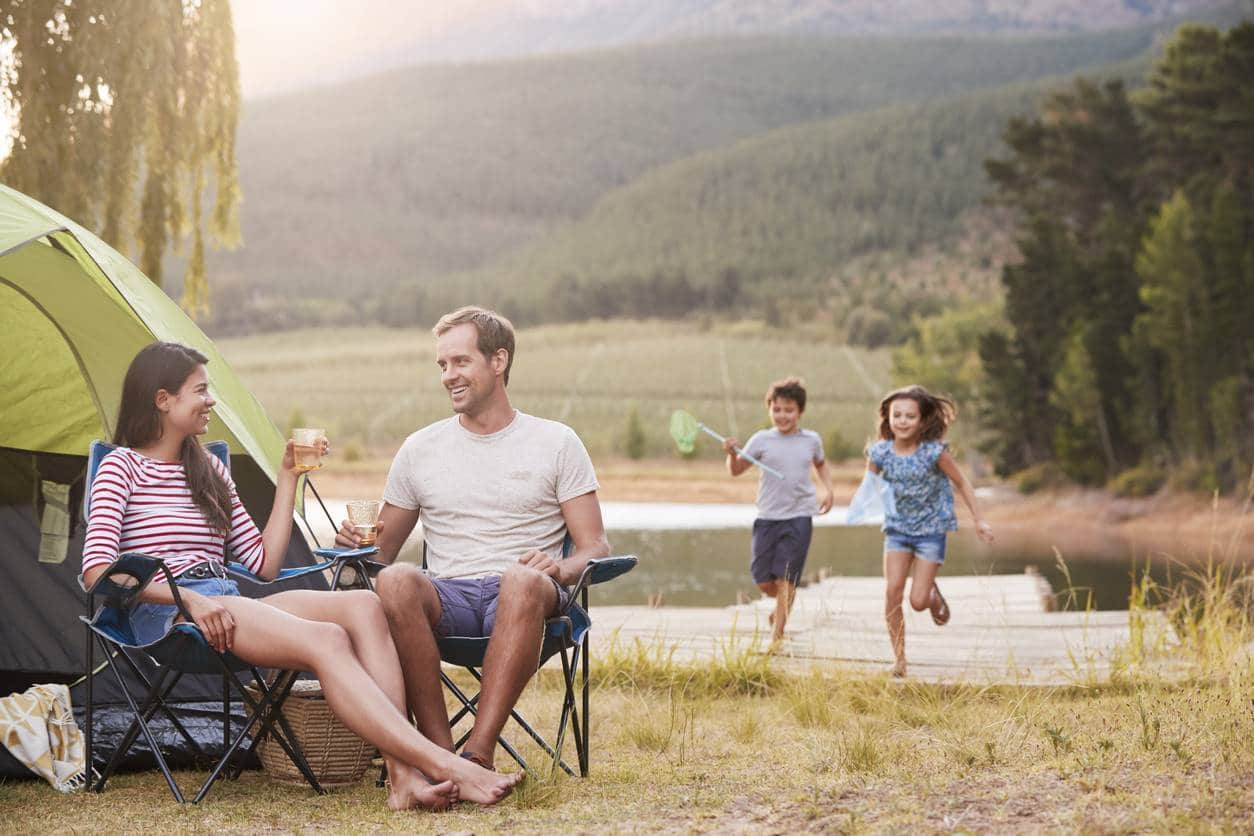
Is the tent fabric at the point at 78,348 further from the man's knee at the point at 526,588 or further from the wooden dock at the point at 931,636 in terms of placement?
the wooden dock at the point at 931,636

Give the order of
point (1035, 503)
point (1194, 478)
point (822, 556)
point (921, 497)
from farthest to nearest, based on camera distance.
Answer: point (1035, 503) → point (1194, 478) → point (822, 556) → point (921, 497)

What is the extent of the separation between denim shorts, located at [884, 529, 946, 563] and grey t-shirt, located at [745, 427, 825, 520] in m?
0.71

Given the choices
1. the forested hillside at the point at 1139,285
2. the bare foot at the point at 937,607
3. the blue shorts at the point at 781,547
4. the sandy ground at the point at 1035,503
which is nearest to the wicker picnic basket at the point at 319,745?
the bare foot at the point at 937,607

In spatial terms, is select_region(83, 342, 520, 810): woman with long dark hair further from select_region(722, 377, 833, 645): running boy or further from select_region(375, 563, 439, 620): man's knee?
select_region(722, 377, 833, 645): running boy

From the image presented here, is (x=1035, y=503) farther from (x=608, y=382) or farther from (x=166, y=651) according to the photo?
(x=608, y=382)

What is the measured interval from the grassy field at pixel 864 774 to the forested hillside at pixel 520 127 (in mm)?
102194

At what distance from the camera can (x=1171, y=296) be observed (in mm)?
16312

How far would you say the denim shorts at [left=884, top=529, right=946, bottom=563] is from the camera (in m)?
4.81

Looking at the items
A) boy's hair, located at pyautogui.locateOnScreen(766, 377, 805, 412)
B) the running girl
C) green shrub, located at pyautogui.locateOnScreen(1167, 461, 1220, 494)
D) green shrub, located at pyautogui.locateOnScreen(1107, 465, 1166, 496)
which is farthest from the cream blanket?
green shrub, located at pyautogui.locateOnScreen(1107, 465, 1166, 496)

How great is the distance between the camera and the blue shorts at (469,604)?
3059 mm

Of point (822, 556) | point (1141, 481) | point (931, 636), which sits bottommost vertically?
point (822, 556)

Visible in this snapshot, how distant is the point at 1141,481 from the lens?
58.1 ft

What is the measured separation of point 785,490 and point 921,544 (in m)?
0.87

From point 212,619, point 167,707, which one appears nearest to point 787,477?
point 167,707
